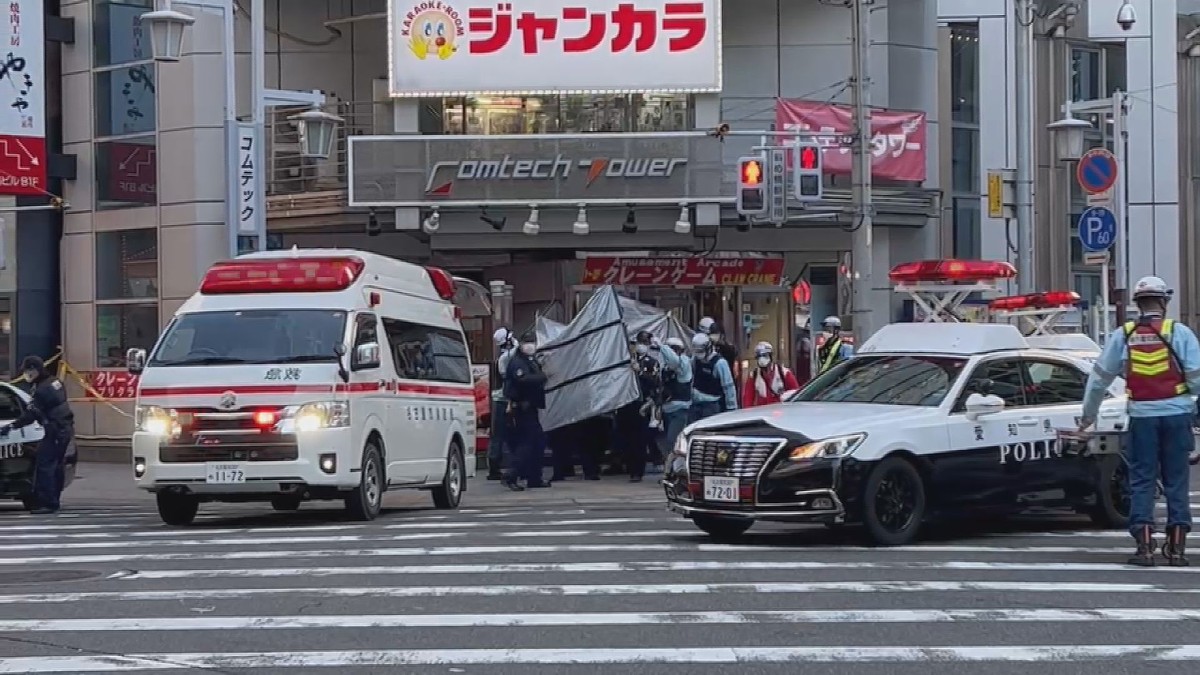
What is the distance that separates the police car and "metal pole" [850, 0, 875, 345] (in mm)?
7079

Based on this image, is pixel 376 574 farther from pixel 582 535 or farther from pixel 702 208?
pixel 702 208

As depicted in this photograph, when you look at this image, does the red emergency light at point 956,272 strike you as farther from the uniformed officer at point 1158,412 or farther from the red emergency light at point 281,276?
the uniformed officer at point 1158,412

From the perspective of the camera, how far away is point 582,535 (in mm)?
13930

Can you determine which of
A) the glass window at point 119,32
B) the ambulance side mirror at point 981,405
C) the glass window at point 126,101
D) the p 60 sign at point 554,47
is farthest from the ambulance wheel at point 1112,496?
the glass window at point 119,32

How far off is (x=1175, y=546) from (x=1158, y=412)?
0.92m

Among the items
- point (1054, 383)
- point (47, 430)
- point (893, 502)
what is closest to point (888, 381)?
point (893, 502)

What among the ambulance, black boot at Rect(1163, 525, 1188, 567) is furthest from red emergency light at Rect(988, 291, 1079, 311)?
black boot at Rect(1163, 525, 1188, 567)

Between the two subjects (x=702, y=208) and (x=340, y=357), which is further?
(x=702, y=208)

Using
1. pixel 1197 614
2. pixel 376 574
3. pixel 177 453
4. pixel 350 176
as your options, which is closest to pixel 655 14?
pixel 350 176

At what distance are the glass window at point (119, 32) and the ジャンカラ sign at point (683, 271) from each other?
8.74 metres

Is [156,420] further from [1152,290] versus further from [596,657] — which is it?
[1152,290]

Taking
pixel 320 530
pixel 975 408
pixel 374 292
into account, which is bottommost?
pixel 320 530

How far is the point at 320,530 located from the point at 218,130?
1482 centimetres

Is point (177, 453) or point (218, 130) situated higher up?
point (218, 130)
